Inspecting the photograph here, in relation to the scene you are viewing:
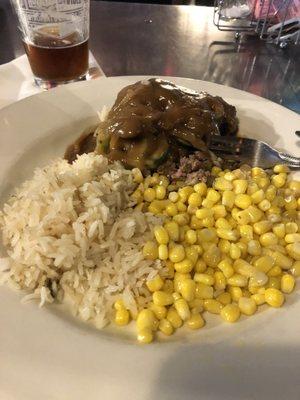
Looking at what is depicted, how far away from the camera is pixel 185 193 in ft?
8.32

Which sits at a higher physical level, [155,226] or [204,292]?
[155,226]

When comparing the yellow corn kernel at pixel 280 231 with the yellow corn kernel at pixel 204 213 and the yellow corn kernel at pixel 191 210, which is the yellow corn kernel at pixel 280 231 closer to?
the yellow corn kernel at pixel 204 213

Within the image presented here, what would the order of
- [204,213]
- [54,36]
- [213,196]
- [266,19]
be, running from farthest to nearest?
[266,19], [54,36], [213,196], [204,213]

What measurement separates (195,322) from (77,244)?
2.29 feet

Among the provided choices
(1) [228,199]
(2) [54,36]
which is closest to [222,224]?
(1) [228,199]

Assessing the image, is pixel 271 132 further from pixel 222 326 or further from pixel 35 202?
pixel 35 202

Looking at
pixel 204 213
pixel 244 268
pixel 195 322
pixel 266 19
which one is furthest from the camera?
pixel 266 19

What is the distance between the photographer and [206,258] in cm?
222

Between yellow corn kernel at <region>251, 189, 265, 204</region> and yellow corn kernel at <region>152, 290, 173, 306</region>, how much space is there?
811mm

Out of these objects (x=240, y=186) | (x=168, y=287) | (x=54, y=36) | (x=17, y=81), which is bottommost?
(x=168, y=287)

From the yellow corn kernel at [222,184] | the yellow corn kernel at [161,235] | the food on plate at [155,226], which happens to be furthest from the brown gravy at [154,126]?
the yellow corn kernel at [161,235]

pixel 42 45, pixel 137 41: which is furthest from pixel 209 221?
pixel 137 41

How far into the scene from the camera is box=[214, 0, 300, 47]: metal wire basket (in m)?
4.28

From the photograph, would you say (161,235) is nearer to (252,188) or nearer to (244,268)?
(244,268)
